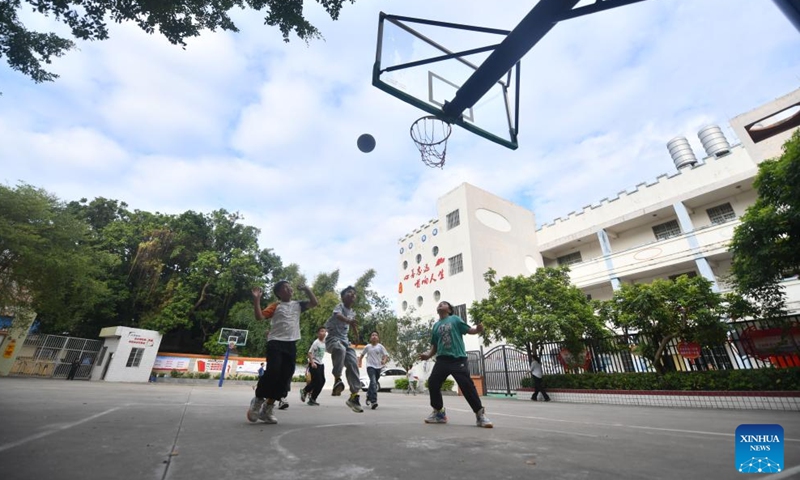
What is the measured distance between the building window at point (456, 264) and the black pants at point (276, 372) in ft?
62.3

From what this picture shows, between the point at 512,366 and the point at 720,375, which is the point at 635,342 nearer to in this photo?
the point at 720,375

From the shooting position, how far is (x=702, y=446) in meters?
2.80

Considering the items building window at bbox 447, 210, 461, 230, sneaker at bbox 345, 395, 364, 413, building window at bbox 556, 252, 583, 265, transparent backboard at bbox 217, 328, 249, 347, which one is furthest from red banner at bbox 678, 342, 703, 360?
transparent backboard at bbox 217, 328, 249, 347

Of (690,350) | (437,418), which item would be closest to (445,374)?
(437,418)

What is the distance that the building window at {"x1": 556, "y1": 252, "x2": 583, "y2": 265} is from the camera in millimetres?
23172

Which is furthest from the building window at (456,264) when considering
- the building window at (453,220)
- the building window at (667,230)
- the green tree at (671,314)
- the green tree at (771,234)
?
the green tree at (771,234)

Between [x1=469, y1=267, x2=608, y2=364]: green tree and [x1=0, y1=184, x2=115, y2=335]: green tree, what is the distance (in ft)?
64.9

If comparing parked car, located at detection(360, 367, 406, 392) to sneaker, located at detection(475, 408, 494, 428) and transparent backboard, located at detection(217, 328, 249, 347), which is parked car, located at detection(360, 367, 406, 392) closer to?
transparent backboard, located at detection(217, 328, 249, 347)

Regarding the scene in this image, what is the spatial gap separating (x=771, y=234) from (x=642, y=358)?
183 inches

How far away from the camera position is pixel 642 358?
34.2 ft

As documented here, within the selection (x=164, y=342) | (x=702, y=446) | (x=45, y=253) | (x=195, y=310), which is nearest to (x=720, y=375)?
(x=702, y=446)

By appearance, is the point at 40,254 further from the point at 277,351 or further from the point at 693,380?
the point at 693,380

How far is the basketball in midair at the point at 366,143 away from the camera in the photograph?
21.3 feet

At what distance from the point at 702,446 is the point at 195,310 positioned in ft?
100
